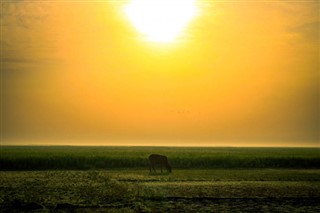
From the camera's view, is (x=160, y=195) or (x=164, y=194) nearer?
(x=160, y=195)

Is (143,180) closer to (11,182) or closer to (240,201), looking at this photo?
(11,182)

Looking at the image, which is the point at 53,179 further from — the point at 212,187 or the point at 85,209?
the point at 85,209

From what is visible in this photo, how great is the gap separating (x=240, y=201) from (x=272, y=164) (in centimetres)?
2778

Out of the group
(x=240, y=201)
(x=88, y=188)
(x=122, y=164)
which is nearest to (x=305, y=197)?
(x=240, y=201)

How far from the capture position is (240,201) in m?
22.9

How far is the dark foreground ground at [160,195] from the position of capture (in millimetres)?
20984

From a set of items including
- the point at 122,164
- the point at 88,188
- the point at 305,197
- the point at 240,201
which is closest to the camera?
the point at 240,201

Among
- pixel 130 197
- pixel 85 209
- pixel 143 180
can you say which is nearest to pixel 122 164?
pixel 143 180

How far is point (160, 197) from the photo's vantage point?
2378 centimetres

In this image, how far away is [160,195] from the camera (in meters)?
24.4

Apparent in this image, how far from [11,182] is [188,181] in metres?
10.7

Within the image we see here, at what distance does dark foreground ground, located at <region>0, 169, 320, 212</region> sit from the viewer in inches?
826

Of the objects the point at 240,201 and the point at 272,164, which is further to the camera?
the point at 272,164

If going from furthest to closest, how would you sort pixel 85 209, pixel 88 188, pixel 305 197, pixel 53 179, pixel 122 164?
pixel 122 164 < pixel 53 179 < pixel 88 188 < pixel 305 197 < pixel 85 209
